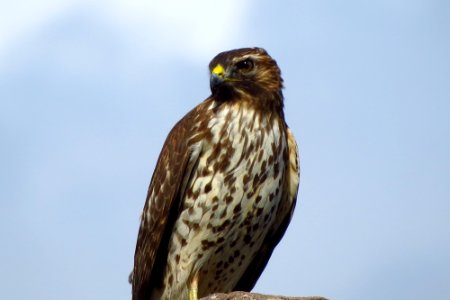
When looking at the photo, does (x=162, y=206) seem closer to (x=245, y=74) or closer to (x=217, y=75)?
(x=217, y=75)

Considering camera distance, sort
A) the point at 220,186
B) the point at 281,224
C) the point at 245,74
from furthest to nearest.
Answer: the point at 281,224, the point at 245,74, the point at 220,186

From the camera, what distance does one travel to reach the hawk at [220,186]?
8.10 meters

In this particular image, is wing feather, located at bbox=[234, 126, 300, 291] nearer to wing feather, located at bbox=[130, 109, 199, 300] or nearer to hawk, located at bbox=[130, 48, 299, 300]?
hawk, located at bbox=[130, 48, 299, 300]

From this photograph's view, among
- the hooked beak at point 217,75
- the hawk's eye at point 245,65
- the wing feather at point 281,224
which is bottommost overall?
the wing feather at point 281,224

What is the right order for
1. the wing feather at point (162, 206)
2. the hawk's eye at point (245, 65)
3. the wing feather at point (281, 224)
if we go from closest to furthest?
1. the wing feather at point (162, 206)
2. the hawk's eye at point (245, 65)
3. the wing feather at point (281, 224)

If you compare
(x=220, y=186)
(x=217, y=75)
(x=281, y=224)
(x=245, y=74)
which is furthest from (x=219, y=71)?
(x=281, y=224)

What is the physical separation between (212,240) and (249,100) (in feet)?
4.04

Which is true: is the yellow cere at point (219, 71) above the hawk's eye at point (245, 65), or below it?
below

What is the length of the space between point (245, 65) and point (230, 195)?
1.16 m

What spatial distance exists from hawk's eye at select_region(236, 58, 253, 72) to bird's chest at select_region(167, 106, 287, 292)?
41cm

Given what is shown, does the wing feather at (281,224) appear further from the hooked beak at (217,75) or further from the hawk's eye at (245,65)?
the hooked beak at (217,75)

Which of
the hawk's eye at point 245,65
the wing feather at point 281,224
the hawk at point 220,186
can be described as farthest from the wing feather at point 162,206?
the wing feather at point 281,224

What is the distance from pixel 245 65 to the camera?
27.6 ft
